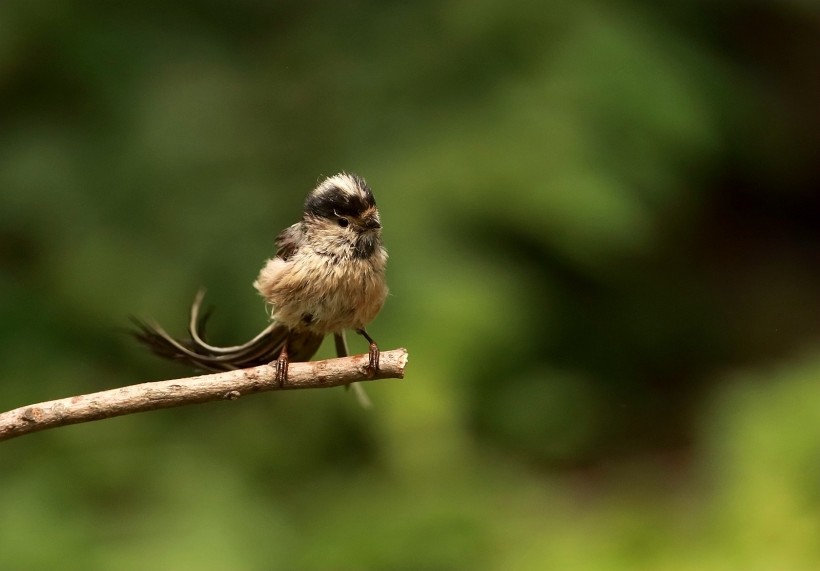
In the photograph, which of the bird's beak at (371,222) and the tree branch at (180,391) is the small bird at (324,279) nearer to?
the bird's beak at (371,222)

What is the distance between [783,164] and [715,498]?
11.5 feet

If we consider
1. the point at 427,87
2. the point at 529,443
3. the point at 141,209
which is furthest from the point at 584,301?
the point at 141,209

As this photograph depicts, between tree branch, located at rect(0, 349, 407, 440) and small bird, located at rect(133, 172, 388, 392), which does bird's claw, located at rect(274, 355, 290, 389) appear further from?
small bird, located at rect(133, 172, 388, 392)

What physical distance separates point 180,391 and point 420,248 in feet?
7.82

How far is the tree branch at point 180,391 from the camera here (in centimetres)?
237

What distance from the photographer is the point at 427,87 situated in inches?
201

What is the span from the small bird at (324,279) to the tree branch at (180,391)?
1.54ft

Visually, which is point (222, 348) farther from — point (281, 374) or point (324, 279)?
point (281, 374)

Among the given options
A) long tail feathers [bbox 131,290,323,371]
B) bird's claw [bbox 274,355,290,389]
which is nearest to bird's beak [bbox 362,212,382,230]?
long tail feathers [bbox 131,290,323,371]

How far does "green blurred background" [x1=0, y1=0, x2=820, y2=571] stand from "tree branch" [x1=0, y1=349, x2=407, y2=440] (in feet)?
5.70

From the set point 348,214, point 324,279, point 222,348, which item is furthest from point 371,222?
point 222,348

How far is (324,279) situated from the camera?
3.15 metres

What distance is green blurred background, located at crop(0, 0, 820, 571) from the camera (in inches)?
171

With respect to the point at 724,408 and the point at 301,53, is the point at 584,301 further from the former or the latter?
the point at 301,53
